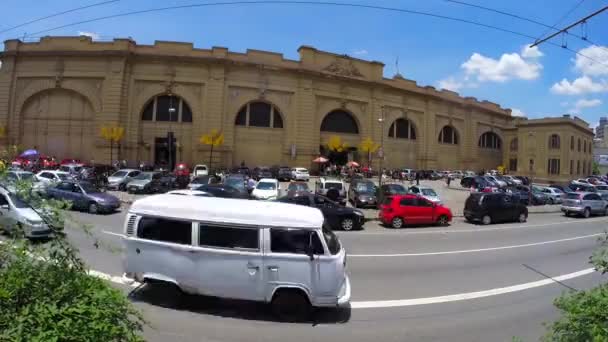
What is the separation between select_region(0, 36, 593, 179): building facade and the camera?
4406 centimetres

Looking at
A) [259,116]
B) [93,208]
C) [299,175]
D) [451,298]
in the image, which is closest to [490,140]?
[259,116]

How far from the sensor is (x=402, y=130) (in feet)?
196

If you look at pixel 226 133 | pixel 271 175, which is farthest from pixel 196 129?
pixel 271 175

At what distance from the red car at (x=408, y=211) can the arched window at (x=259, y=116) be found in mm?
32487

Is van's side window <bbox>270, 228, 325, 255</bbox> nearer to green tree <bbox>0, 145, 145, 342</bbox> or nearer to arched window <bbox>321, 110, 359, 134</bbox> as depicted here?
green tree <bbox>0, 145, 145, 342</bbox>

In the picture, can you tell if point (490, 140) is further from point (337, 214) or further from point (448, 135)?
point (337, 214)

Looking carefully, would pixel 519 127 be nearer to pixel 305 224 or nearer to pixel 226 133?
pixel 226 133

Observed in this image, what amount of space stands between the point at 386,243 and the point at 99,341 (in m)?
12.3

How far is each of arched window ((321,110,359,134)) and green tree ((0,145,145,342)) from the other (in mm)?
49438

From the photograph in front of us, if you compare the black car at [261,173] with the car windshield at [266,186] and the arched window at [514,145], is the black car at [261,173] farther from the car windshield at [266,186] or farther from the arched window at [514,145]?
the arched window at [514,145]

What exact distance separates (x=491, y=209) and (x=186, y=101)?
3710cm

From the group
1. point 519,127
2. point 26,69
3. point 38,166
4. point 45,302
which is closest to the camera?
point 45,302

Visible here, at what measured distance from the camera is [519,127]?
235 ft

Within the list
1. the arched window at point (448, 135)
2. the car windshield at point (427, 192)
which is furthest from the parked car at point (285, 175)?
the arched window at point (448, 135)
